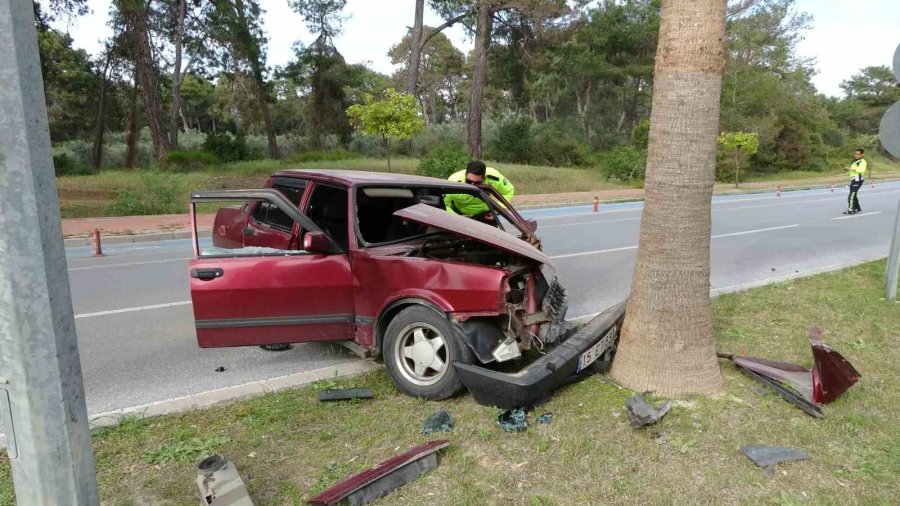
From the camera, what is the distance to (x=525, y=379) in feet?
11.2

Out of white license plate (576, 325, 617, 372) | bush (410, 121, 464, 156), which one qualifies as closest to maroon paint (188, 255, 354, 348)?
white license plate (576, 325, 617, 372)

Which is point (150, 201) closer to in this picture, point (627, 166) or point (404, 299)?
point (404, 299)

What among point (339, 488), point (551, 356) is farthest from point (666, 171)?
point (339, 488)

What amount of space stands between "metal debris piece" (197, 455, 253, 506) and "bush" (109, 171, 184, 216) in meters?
15.8

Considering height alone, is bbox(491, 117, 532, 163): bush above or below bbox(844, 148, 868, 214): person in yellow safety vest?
above

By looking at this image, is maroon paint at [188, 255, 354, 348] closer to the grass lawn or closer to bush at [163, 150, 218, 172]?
the grass lawn

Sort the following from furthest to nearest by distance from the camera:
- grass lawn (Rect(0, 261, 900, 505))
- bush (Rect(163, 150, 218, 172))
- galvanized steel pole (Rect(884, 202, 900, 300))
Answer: bush (Rect(163, 150, 218, 172)) → galvanized steel pole (Rect(884, 202, 900, 300)) → grass lawn (Rect(0, 261, 900, 505))

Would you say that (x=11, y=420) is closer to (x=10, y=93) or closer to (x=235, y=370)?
(x=10, y=93)

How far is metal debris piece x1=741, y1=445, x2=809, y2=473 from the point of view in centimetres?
302

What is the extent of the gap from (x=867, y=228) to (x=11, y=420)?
16468 mm

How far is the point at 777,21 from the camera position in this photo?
4103cm

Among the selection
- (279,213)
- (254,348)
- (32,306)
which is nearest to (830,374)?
(32,306)

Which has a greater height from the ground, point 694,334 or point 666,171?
point 666,171

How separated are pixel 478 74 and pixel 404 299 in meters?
24.2
